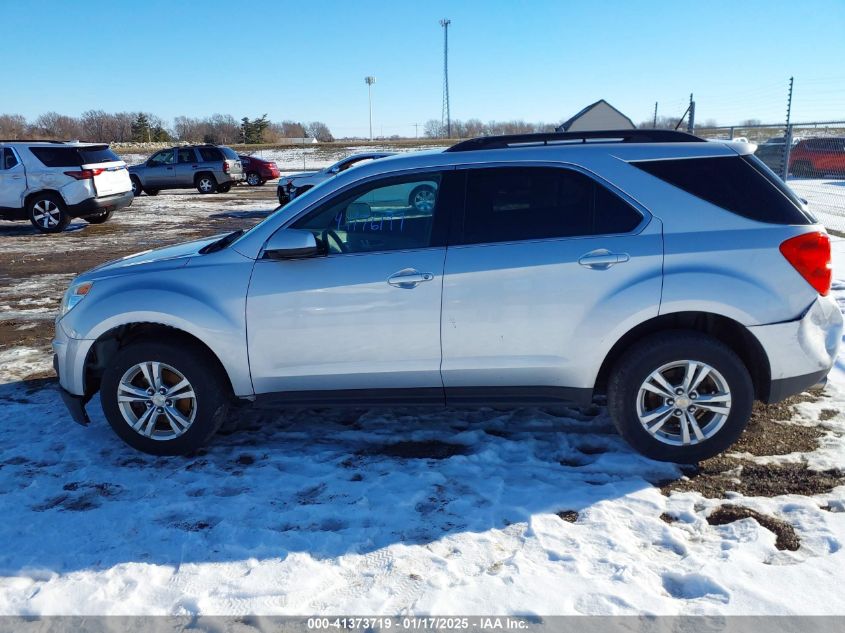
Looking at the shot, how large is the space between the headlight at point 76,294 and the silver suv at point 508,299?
2.6 inches

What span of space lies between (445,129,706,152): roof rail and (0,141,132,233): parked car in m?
12.7

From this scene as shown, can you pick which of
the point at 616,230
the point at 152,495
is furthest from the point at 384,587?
the point at 616,230

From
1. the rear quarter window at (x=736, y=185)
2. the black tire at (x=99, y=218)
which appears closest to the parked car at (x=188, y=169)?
the black tire at (x=99, y=218)

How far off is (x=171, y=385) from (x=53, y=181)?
12296 millimetres

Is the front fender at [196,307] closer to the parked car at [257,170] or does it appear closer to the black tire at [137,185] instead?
the black tire at [137,185]

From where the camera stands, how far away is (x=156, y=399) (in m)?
4.22

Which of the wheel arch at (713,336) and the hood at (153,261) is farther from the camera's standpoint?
the hood at (153,261)

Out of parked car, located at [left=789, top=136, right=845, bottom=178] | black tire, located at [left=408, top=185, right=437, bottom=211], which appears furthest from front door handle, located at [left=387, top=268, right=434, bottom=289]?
parked car, located at [left=789, top=136, right=845, bottom=178]

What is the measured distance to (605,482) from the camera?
3816 millimetres

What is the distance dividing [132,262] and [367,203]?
65.5 inches

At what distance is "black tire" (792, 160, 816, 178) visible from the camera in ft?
67.3

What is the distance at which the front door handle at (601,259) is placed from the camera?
12.5 feet

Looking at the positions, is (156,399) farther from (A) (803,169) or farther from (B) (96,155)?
(A) (803,169)

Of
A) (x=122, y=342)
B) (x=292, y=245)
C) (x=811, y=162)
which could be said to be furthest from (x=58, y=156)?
(x=811, y=162)
